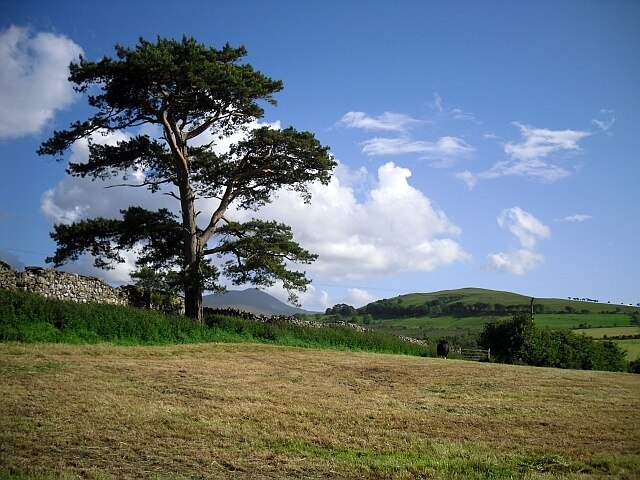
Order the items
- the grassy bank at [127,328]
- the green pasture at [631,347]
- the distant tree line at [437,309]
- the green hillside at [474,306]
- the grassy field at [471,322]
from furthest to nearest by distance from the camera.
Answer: the distant tree line at [437,309] → the green hillside at [474,306] → the grassy field at [471,322] → the green pasture at [631,347] → the grassy bank at [127,328]

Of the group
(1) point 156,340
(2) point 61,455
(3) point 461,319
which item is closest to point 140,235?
(1) point 156,340

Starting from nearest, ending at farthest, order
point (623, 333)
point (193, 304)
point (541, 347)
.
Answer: point (193, 304) < point (541, 347) < point (623, 333)

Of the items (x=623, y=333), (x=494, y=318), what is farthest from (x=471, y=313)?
(x=623, y=333)

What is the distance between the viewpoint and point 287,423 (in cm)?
1046

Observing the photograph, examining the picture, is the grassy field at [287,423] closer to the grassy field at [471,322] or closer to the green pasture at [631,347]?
the green pasture at [631,347]

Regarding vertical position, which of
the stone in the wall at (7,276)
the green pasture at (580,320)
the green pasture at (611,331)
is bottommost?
the green pasture at (611,331)

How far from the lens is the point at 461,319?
328 feet

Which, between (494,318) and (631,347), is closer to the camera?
(631,347)

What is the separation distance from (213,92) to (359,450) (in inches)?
849

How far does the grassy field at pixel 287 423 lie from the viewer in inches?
302

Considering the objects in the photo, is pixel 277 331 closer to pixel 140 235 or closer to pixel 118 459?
pixel 140 235

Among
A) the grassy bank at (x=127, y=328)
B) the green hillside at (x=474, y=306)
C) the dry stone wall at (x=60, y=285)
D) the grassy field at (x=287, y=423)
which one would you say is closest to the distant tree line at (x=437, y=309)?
the green hillside at (x=474, y=306)

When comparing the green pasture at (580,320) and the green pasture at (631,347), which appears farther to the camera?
the green pasture at (580,320)

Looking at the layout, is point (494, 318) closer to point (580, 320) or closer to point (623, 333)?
point (623, 333)
